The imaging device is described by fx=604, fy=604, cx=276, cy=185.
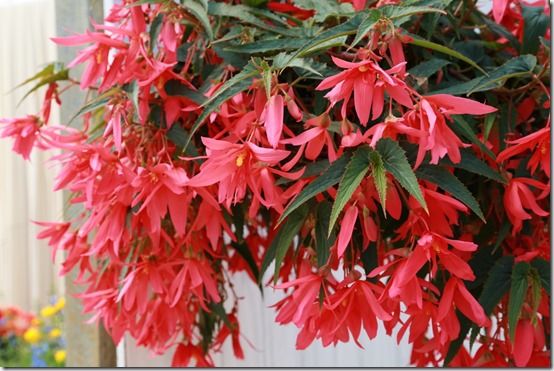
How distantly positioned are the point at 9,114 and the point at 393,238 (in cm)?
74

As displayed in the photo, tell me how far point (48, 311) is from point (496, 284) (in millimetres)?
881

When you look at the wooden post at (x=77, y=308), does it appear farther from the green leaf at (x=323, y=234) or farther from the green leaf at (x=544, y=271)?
the green leaf at (x=544, y=271)

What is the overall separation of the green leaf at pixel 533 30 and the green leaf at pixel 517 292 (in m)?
0.20

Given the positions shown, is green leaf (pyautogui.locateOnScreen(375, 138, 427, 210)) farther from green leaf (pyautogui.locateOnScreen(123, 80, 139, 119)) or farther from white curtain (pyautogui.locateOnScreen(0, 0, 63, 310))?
white curtain (pyautogui.locateOnScreen(0, 0, 63, 310))

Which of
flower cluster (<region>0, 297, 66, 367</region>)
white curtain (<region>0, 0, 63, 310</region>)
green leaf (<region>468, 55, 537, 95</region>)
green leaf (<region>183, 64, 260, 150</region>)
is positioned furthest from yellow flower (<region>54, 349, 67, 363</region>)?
green leaf (<region>468, 55, 537, 95</region>)

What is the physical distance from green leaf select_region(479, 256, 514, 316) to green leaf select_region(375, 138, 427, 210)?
0.56ft

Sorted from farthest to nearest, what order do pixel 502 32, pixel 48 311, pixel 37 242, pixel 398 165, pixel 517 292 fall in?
pixel 48 311 → pixel 37 242 → pixel 502 32 → pixel 517 292 → pixel 398 165

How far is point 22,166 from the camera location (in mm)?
1040

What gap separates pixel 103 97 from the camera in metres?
0.56

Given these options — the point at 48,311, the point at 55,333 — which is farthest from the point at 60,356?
the point at 48,311

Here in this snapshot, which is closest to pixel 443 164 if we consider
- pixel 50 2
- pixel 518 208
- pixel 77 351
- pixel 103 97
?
pixel 518 208

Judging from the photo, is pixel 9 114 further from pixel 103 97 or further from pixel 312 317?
pixel 312 317

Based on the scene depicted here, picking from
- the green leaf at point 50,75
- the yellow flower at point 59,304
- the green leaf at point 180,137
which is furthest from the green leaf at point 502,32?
the yellow flower at point 59,304

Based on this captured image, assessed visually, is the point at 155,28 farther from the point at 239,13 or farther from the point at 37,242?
the point at 37,242
